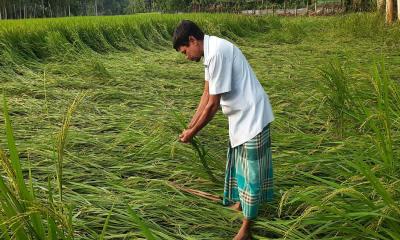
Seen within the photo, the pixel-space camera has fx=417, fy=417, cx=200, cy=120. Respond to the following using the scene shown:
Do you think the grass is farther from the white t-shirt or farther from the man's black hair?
the man's black hair

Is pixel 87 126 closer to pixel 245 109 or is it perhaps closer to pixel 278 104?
pixel 278 104

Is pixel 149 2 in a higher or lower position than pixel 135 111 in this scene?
higher

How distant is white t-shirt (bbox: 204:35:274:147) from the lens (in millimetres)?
1635

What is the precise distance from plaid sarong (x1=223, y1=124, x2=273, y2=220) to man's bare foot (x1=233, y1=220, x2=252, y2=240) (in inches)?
1.1

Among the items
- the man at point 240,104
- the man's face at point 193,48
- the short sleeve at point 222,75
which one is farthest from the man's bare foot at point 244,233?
the man's face at point 193,48

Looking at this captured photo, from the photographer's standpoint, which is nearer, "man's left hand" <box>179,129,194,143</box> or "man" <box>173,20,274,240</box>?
"man" <box>173,20,274,240</box>

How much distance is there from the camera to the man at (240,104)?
164cm

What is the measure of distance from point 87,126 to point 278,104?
157cm

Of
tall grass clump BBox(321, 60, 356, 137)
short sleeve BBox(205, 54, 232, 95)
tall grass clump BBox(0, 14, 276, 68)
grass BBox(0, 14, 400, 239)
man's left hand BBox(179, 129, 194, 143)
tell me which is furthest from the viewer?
tall grass clump BBox(0, 14, 276, 68)

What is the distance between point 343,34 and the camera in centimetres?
836

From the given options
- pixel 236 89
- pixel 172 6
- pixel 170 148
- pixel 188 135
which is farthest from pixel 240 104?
pixel 172 6

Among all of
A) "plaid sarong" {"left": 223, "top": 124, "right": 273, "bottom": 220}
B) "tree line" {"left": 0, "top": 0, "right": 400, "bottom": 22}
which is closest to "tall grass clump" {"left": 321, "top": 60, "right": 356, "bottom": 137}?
"plaid sarong" {"left": 223, "top": 124, "right": 273, "bottom": 220}

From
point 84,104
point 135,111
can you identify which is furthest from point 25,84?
point 135,111

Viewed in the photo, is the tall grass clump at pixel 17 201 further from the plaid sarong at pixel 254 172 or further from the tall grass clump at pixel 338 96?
the tall grass clump at pixel 338 96
